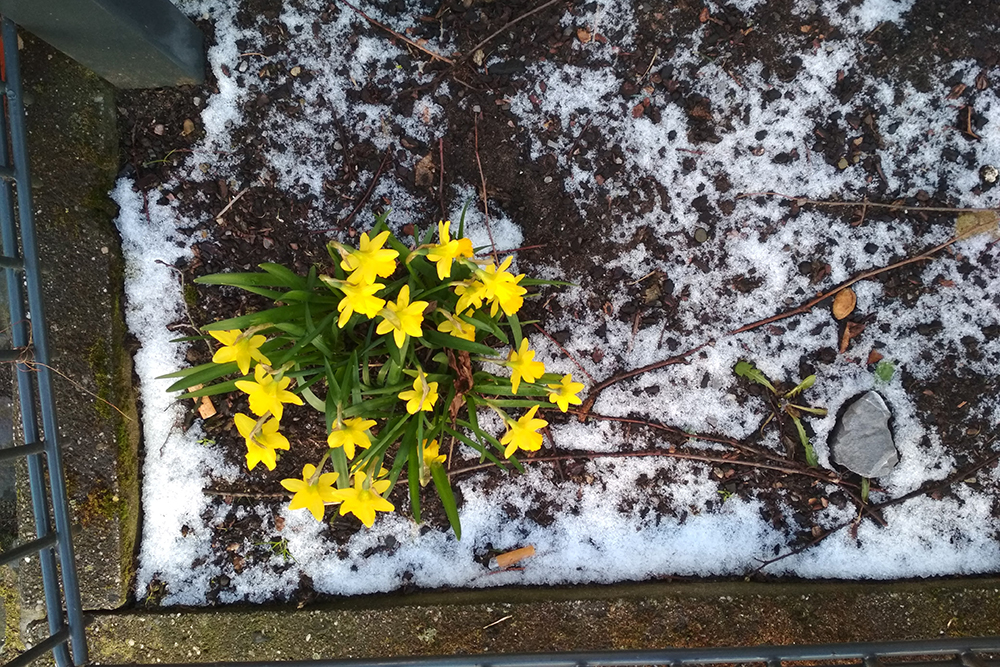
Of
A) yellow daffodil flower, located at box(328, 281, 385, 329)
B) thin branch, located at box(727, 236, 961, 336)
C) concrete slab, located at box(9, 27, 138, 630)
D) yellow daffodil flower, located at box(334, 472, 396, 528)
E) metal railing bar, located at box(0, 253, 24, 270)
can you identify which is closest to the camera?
yellow daffodil flower, located at box(328, 281, 385, 329)

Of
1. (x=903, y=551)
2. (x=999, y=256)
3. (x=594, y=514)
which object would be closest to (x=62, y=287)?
(x=594, y=514)

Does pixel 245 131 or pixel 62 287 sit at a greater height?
pixel 245 131

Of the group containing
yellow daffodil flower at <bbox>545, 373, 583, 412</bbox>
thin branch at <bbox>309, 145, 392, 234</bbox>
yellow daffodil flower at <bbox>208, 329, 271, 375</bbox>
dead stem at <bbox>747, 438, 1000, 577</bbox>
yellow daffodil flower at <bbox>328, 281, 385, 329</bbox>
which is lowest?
dead stem at <bbox>747, 438, 1000, 577</bbox>

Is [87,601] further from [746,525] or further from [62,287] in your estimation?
[746,525]

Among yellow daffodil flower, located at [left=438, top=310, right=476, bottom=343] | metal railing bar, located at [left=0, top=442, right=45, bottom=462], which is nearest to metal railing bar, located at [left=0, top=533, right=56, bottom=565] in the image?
metal railing bar, located at [left=0, top=442, right=45, bottom=462]

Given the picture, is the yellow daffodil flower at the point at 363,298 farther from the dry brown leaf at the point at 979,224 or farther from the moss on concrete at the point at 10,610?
the dry brown leaf at the point at 979,224

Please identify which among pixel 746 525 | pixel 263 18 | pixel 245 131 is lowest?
pixel 746 525

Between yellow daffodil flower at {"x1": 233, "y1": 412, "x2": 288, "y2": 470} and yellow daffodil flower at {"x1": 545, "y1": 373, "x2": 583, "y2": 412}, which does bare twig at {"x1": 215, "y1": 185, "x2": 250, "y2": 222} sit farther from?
yellow daffodil flower at {"x1": 545, "y1": 373, "x2": 583, "y2": 412}

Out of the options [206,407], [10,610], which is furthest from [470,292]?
[10,610]
